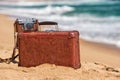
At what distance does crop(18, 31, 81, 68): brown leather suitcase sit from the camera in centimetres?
711

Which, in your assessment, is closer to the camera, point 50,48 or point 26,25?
point 50,48

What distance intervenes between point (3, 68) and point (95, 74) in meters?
1.45

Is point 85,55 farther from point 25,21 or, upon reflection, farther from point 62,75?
A: point 62,75

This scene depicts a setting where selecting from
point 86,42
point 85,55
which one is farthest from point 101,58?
point 86,42

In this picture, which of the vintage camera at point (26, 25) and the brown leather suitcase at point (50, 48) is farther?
the vintage camera at point (26, 25)

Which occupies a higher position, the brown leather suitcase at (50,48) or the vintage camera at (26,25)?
the vintage camera at (26,25)

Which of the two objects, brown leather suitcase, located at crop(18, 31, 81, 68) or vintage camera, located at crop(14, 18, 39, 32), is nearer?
brown leather suitcase, located at crop(18, 31, 81, 68)

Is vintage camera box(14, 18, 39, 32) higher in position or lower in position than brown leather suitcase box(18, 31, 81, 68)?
higher

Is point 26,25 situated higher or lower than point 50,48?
higher

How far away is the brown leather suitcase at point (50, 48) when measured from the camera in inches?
280

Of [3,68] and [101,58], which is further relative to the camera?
[101,58]

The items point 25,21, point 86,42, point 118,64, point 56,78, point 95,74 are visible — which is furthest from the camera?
point 86,42

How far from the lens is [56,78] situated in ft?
21.8

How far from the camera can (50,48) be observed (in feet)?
23.6
